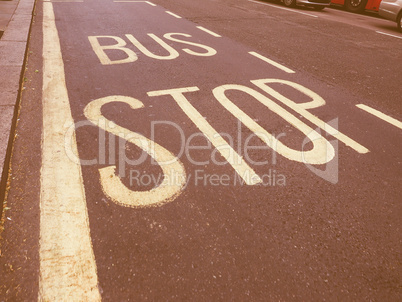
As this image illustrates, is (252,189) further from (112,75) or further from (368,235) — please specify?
(112,75)

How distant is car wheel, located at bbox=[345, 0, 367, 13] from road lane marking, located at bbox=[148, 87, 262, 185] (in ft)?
43.3

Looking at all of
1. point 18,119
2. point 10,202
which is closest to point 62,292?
point 10,202

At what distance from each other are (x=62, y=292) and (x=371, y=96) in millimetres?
A: 4409

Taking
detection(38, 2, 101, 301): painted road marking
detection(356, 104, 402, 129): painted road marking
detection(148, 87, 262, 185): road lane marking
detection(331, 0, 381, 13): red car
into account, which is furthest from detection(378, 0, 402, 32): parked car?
detection(38, 2, 101, 301): painted road marking

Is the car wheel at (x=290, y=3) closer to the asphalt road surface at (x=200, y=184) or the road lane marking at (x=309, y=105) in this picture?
the asphalt road surface at (x=200, y=184)

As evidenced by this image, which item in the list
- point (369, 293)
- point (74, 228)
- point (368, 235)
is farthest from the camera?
point (368, 235)

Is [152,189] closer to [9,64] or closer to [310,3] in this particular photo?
[9,64]

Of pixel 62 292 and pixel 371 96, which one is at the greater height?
pixel 371 96

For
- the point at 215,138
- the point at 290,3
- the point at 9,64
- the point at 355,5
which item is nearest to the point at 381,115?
the point at 215,138

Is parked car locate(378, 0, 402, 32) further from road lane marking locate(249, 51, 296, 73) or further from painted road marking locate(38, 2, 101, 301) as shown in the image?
painted road marking locate(38, 2, 101, 301)

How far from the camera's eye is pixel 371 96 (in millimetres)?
4293

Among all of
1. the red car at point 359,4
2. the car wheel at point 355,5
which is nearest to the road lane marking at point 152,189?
the red car at point 359,4

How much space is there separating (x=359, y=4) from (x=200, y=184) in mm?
14921

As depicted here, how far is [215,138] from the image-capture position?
296cm
